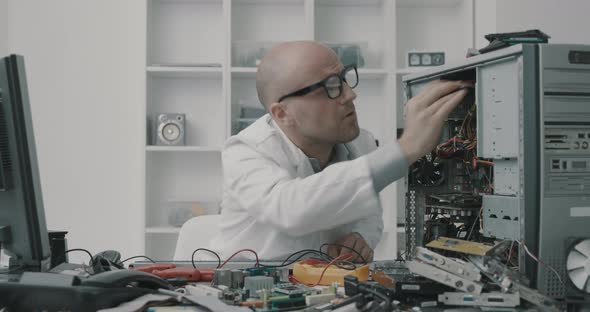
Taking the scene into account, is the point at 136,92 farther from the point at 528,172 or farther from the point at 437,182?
the point at 528,172

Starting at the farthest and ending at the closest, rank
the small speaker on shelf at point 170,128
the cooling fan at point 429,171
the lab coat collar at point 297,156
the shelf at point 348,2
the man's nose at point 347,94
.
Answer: the shelf at point 348,2
the small speaker on shelf at point 170,128
the lab coat collar at point 297,156
the man's nose at point 347,94
the cooling fan at point 429,171

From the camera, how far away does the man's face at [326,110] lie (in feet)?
5.72

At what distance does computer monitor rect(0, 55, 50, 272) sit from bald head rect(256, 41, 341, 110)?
74 centimetres

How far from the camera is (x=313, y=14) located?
362 centimetres

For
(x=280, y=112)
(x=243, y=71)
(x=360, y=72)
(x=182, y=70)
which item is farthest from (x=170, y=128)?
(x=280, y=112)

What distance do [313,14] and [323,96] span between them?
1970mm

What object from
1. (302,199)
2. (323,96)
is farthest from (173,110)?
(302,199)

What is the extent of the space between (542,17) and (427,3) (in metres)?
0.66

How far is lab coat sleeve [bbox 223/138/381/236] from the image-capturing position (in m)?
1.48

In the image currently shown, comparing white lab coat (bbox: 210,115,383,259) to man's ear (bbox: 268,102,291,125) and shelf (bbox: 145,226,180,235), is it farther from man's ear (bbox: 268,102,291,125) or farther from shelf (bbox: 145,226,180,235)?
shelf (bbox: 145,226,180,235)

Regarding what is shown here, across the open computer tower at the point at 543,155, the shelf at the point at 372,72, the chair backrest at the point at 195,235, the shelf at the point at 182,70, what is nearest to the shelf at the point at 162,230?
the shelf at the point at 182,70

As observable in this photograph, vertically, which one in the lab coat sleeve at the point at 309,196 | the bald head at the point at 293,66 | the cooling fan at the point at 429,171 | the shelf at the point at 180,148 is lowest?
the lab coat sleeve at the point at 309,196

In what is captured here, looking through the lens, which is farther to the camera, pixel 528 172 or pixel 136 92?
pixel 136 92

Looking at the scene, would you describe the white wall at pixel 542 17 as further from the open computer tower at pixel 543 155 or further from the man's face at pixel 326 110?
the open computer tower at pixel 543 155
